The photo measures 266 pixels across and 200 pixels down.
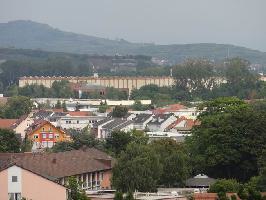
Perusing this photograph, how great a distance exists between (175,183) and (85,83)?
251ft

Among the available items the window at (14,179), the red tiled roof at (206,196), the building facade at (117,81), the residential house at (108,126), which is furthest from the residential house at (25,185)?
the building facade at (117,81)

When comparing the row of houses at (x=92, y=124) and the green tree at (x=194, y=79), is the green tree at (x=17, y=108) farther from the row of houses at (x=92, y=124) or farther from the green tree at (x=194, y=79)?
the green tree at (x=194, y=79)

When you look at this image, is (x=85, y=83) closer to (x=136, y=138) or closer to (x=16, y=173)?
(x=136, y=138)

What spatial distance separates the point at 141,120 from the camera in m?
66.8

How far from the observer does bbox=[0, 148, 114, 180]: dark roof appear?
107ft

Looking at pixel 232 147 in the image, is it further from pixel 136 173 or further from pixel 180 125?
pixel 180 125

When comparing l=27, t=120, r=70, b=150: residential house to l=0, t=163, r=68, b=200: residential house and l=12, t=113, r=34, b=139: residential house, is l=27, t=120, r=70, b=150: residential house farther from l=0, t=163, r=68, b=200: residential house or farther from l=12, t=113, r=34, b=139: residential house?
l=0, t=163, r=68, b=200: residential house

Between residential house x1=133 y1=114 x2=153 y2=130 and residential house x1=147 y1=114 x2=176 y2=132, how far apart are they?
0.83 feet

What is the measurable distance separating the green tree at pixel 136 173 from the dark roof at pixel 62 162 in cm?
150

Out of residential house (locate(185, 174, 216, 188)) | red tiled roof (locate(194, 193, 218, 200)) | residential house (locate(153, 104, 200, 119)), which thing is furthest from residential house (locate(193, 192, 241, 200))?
residential house (locate(153, 104, 200, 119))

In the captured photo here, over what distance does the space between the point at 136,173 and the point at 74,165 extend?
2.75 m

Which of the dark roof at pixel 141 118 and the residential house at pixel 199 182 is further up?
the residential house at pixel 199 182

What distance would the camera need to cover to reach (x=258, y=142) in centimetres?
3712

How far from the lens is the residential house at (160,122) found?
6581 centimetres
